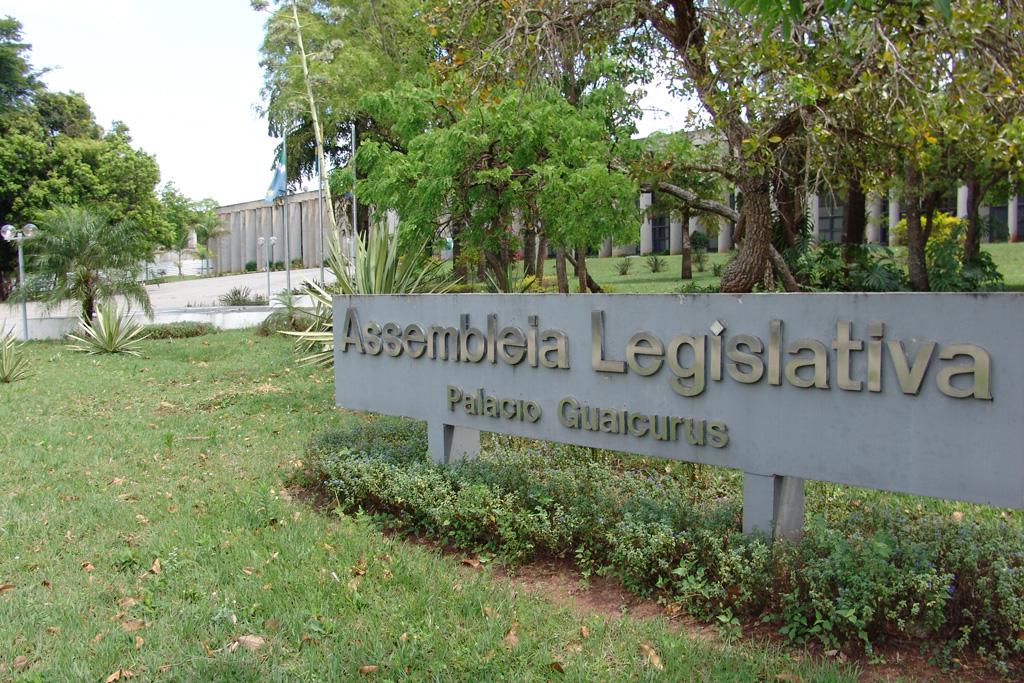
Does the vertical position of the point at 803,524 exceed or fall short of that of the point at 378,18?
it falls short

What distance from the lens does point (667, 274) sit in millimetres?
34312

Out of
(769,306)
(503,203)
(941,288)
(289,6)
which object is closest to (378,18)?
(289,6)

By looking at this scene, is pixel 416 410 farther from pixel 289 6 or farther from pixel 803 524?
pixel 289 6

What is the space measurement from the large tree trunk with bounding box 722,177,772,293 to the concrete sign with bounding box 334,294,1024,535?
3.47 meters

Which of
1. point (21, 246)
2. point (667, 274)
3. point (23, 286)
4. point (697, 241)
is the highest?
point (697, 241)

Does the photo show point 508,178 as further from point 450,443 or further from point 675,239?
point 675,239

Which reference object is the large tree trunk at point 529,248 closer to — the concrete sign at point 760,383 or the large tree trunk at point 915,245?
the large tree trunk at point 915,245

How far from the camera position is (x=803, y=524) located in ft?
14.6

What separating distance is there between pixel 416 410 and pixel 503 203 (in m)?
6.70

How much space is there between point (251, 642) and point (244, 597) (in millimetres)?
497

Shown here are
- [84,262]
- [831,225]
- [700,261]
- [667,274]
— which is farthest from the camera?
[831,225]

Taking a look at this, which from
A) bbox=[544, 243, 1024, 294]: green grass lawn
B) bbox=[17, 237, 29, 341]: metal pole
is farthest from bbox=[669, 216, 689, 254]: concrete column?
bbox=[17, 237, 29, 341]: metal pole

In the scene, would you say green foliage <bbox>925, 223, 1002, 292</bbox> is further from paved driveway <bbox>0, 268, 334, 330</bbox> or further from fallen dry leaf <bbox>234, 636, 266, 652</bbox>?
paved driveway <bbox>0, 268, 334, 330</bbox>

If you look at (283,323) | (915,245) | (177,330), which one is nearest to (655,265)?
(915,245)
